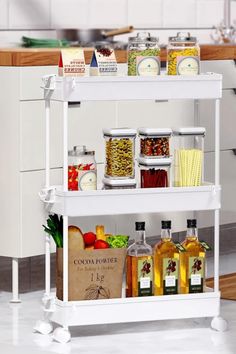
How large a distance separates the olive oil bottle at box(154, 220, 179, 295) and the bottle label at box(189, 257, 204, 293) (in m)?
0.05

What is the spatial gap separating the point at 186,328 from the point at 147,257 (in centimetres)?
34

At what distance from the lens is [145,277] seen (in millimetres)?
4305

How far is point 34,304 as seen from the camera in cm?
482

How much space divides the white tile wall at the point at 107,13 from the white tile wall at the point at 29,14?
31 centimetres

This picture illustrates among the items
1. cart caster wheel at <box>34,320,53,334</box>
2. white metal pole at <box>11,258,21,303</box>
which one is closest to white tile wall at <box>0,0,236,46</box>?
white metal pole at <box>11,258,21,303</box>

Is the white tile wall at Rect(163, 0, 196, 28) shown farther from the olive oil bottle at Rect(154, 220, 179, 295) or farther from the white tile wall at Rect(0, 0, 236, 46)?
the olive oil bottle at Rect(154, 220, 179, 295)

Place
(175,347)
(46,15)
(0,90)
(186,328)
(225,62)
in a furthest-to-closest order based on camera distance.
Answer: (46,15)
(225,62)
(0,90)
(186,328)
(175,347)

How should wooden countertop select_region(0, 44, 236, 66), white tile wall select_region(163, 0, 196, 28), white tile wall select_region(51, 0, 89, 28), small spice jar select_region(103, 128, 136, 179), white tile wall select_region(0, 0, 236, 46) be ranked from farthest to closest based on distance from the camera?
1. white tile wall select_region(163, 0, 196, 28)
2. white tile wall select_region(51, 0, 89, 28)
3. white tile wall select_region(0, 0, 236, 46)
4. wooden countertop select_region(0, 44, 236, 66)
5. small spice jar select_region(103, 128, 136, 179)

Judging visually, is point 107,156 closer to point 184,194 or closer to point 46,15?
point 184,194

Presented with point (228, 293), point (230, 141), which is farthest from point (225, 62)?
point (228, 293)

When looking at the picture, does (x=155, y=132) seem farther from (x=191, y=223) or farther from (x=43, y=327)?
(x=43, y=327)

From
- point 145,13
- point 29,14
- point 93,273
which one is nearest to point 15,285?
point 93,273

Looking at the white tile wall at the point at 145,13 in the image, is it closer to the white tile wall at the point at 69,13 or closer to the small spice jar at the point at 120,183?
the white tile wall at the point at 69,13

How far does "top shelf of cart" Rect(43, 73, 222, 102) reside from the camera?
4129mm
